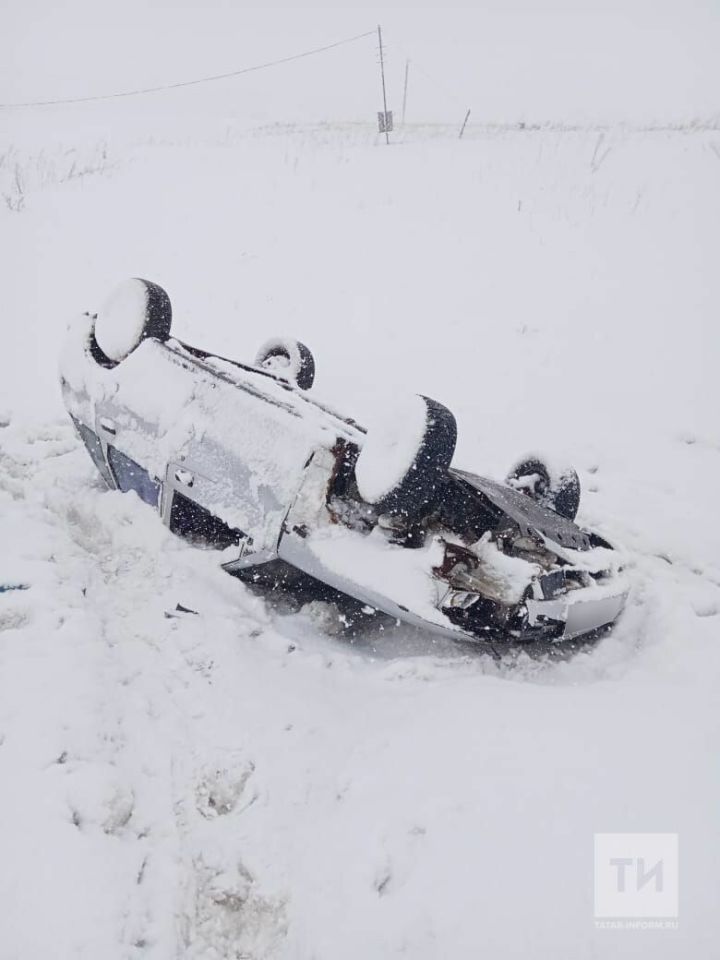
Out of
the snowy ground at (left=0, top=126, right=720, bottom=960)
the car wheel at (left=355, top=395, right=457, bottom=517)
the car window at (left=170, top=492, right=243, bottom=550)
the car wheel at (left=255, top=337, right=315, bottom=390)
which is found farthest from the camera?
the car wheel at (left=255, top=337, right=315, bottom=390)

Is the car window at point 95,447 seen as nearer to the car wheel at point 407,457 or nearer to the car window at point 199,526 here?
the car window at point 199,526

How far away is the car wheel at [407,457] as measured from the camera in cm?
283

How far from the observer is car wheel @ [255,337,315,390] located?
16.3ft

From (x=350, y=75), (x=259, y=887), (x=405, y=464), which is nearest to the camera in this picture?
(x=259, y=887)

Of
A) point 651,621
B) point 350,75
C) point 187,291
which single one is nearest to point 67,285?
point 187,291

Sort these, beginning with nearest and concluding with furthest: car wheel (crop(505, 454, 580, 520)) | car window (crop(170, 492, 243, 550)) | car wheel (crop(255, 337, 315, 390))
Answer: car window (crop(170, 492, 243, 550)) < car wheel (crop(505, 454, 580, 520)) < car wheel (crop(255, 337, 315, 390))

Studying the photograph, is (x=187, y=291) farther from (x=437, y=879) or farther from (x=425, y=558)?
(x=437, y=879)

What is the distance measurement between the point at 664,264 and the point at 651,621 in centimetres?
637

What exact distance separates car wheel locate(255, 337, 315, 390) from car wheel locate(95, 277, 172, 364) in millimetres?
1171

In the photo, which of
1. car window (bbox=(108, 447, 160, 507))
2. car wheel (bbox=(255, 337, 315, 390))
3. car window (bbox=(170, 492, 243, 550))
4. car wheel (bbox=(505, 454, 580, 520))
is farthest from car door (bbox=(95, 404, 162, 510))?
car wheel (bbox=(505, 454, 580, 520))

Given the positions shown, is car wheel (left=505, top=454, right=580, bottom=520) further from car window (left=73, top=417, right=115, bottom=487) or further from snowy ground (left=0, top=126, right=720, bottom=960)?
car window (left=73, top=417, right=115, bottom=487)

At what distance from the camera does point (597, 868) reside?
1954 millimetres

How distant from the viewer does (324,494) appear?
3.06 m

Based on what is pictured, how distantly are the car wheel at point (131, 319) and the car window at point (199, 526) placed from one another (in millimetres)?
1052
